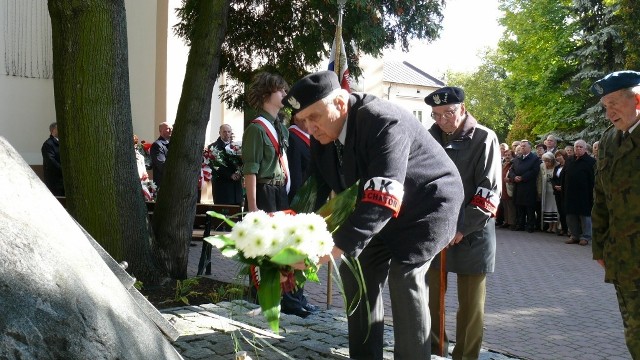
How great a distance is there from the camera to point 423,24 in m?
12.5

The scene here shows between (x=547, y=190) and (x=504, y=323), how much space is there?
34.9 feet

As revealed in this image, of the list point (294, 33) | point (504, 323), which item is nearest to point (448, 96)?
point (504, 323)

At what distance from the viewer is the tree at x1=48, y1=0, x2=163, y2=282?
7.11 metres

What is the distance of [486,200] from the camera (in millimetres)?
5422

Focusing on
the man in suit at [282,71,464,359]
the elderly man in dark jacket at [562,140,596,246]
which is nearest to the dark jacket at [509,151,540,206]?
the elderly man in dark jacket at [562,140,596,246]

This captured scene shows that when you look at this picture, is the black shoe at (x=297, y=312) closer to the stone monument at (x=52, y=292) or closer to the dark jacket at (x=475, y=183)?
the dark jacket at (x=475, y=183)

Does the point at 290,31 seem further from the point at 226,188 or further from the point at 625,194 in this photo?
the point at 625,194

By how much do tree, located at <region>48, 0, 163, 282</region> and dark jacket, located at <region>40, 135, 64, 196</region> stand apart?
596cm

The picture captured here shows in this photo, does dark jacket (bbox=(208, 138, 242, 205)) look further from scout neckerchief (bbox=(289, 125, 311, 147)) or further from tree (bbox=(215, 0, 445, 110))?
scout neckerchief (bbox=(289, 125, 311, 147))

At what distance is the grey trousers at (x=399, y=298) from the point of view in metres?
4.59

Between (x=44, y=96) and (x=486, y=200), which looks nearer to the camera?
(x=486, y=200)

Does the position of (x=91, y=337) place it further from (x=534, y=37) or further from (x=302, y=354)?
(x=534, y=37)

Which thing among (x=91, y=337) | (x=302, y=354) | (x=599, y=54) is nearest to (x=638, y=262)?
(x=302, y=354)

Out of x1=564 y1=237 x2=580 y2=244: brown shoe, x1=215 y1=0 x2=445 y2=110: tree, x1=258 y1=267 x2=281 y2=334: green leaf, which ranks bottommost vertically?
x1=564 y1=237 x2=580 y2=244: brown shoe
